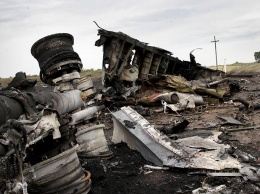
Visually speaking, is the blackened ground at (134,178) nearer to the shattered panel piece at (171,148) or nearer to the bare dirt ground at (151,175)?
the bare dirt ground at (151,175)

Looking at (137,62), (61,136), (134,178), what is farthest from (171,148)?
(137,62)

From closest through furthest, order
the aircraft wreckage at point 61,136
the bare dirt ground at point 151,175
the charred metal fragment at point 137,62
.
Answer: the aircraft wreckage at point 61,136 → the bare dirt ground at point 151,175 → the charred metal fragment at point 137,62

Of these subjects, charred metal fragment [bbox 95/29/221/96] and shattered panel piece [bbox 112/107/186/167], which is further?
charred metal fragment [bbox 95/29/221/96]

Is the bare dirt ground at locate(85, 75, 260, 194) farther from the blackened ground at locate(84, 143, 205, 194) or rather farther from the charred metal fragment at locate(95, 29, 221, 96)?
the charred metal fragment at locate(95, 29, 221, 96)

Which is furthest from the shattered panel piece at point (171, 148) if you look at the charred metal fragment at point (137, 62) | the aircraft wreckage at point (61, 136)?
the charred metal fragment at point (137, 62)

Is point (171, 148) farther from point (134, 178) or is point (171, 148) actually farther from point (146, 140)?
point (134, 178)

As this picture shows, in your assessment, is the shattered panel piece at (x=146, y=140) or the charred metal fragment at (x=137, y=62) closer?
the shattered panel piece at (x=146, y=140)

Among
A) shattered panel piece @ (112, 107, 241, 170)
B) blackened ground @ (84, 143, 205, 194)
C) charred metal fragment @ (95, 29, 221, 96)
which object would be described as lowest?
blackened ground @ (84, 143, 205, 194)

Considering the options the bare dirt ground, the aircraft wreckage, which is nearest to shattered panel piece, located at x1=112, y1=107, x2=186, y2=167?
the aircraft wreckage

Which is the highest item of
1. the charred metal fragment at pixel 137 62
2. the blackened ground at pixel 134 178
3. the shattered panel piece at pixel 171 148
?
the charred metal fragment at pixel 137 62

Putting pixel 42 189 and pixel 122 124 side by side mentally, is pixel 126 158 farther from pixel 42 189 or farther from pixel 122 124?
pixel 42 189

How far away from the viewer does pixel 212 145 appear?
246 inches

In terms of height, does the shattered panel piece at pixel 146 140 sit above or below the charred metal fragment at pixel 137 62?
below

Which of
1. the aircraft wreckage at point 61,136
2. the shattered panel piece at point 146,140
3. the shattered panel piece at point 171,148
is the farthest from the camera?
the shattered panel piece at point 146,140
